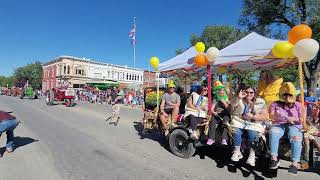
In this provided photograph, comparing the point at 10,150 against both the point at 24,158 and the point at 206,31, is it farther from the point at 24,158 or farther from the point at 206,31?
the point at 206,31

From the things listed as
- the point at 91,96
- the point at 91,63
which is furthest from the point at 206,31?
the point at 91,63

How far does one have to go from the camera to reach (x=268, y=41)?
8.02 meters

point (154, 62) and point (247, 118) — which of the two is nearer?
point (247, 118)

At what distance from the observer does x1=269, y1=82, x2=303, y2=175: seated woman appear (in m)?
5.16

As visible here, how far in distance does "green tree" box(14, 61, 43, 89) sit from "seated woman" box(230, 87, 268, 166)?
3589 inches

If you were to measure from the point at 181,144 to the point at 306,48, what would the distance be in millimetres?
3302

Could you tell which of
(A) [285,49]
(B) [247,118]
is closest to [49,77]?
(B) [247,118]

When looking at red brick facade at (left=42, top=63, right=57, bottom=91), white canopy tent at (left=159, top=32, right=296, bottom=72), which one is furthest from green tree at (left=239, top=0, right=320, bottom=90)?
red brick facade at (left=42, top=63, right=57, bottom=91)

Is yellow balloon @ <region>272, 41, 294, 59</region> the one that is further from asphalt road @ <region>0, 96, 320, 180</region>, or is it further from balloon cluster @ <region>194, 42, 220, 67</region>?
asphalt road @ <region>0, 96, 320, 180</region>

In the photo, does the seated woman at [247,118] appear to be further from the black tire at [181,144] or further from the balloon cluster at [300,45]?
the black tire at [181,144]

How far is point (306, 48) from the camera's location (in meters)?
5.32

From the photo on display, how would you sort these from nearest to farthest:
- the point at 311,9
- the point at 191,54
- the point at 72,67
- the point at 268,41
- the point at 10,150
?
the point at 10,150, the point at 268,41, the point at 191,54, the point at 311,9, the point at 72,67

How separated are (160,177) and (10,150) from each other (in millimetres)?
3816

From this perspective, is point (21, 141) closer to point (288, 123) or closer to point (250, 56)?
point (250, 56)
